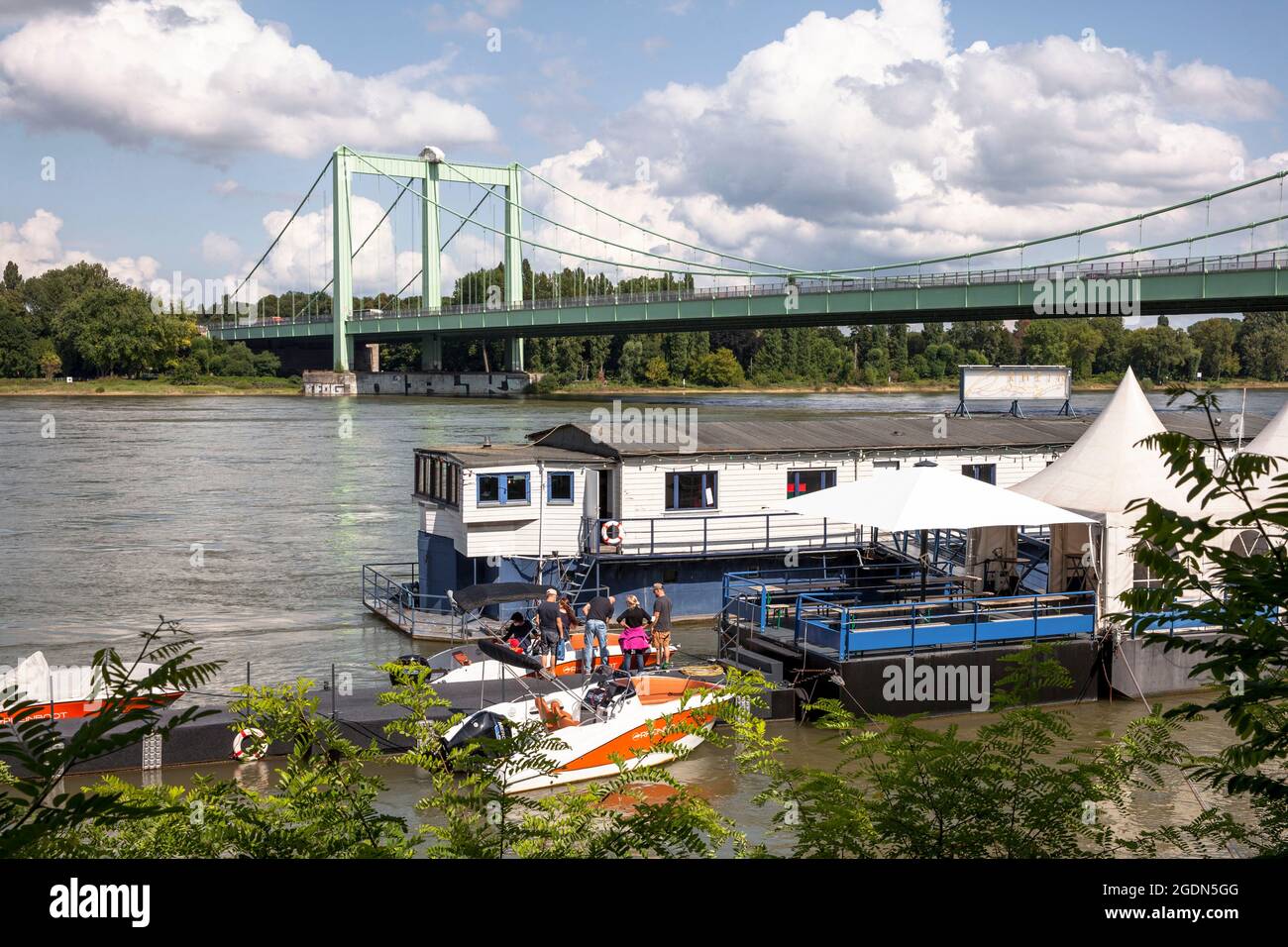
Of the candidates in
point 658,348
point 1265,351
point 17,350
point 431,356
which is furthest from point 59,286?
point 1265,351

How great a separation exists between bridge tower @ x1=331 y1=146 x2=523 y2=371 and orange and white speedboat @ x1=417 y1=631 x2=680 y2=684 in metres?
90.0

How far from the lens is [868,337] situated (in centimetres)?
14075

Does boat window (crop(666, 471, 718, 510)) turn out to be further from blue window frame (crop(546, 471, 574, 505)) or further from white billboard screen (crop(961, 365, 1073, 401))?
white billboard screen (crop(961, 365, 1073, 401))

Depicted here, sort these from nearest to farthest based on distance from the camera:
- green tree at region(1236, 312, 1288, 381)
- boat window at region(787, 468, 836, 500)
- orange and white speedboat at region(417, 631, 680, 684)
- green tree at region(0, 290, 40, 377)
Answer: orange and white speedboat at region(417, 631, 680, 684) < boat window at region(787, 468, 836, 500) < green tree at region(1236, 312, 1288, 381) < green tree at region(0, 290, 40, 377)

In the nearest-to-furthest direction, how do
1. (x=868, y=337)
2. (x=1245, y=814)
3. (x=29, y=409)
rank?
(x=1245, y=814)
(x=29, y=409)
(x=868, y=337)

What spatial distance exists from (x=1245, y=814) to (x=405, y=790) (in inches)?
368

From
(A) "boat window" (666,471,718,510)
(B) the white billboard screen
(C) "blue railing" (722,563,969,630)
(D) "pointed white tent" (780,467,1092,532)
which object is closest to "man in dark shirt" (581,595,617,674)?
(C) "blue railing" (722,563,969,630)

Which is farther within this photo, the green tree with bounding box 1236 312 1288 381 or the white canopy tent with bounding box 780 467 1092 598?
the green tree with bounding box 1236 312 1288 381

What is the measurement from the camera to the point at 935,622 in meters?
19.2

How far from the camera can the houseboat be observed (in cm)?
2416

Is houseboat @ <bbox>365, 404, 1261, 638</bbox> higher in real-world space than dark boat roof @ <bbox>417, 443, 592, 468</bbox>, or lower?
lower

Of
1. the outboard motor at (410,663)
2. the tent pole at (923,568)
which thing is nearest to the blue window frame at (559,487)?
the outboard motor at (410,663)

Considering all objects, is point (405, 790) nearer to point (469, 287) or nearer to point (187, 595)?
point (187, 595)
